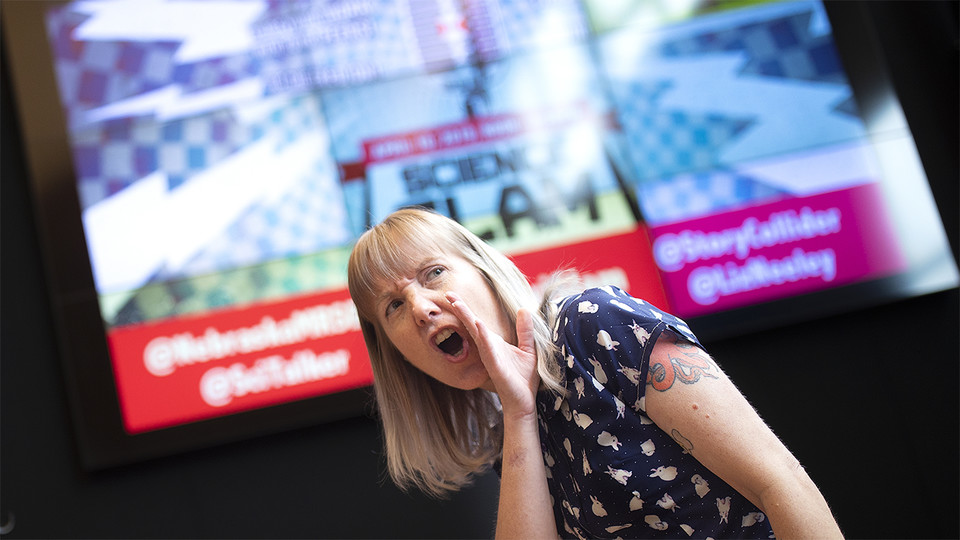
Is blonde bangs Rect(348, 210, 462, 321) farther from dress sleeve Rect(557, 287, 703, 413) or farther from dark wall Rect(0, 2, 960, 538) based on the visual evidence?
dark wall Rect(0, 2, 960, 538)

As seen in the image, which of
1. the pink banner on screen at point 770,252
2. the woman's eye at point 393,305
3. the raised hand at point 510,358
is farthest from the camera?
the pink banner on screen at point 770,252

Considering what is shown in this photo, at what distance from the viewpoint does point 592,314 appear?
1179 millimetres

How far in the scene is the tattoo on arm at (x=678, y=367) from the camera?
3.55 feet

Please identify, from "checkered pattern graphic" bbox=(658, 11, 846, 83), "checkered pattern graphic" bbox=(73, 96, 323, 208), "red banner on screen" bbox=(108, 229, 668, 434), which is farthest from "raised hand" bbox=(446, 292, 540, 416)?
"checkered pattern graphic" bbox=(658, 11, 846, 83)

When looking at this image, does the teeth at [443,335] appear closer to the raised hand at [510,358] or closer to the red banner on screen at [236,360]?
the raised hand at [510,358]

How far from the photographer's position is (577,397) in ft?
3.98

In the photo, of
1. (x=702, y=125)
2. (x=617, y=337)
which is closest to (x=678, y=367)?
(x=617, y=337)

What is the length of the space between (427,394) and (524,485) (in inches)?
14.0

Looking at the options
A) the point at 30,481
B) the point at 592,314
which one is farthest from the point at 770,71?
the point at 30,481

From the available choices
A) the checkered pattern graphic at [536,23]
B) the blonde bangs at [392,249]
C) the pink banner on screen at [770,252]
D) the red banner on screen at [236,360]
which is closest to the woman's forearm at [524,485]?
the blonde bangs at [392,249]

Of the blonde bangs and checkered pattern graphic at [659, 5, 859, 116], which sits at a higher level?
checkered pattern graphic at [659, 5, 859, 116]

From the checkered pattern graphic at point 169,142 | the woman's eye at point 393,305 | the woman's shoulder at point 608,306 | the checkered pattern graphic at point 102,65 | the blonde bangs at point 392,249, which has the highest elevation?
the checkered pattern graphic at point 102,65

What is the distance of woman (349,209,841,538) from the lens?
1060 millimetres

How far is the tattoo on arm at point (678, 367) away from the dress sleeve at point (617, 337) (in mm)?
14
